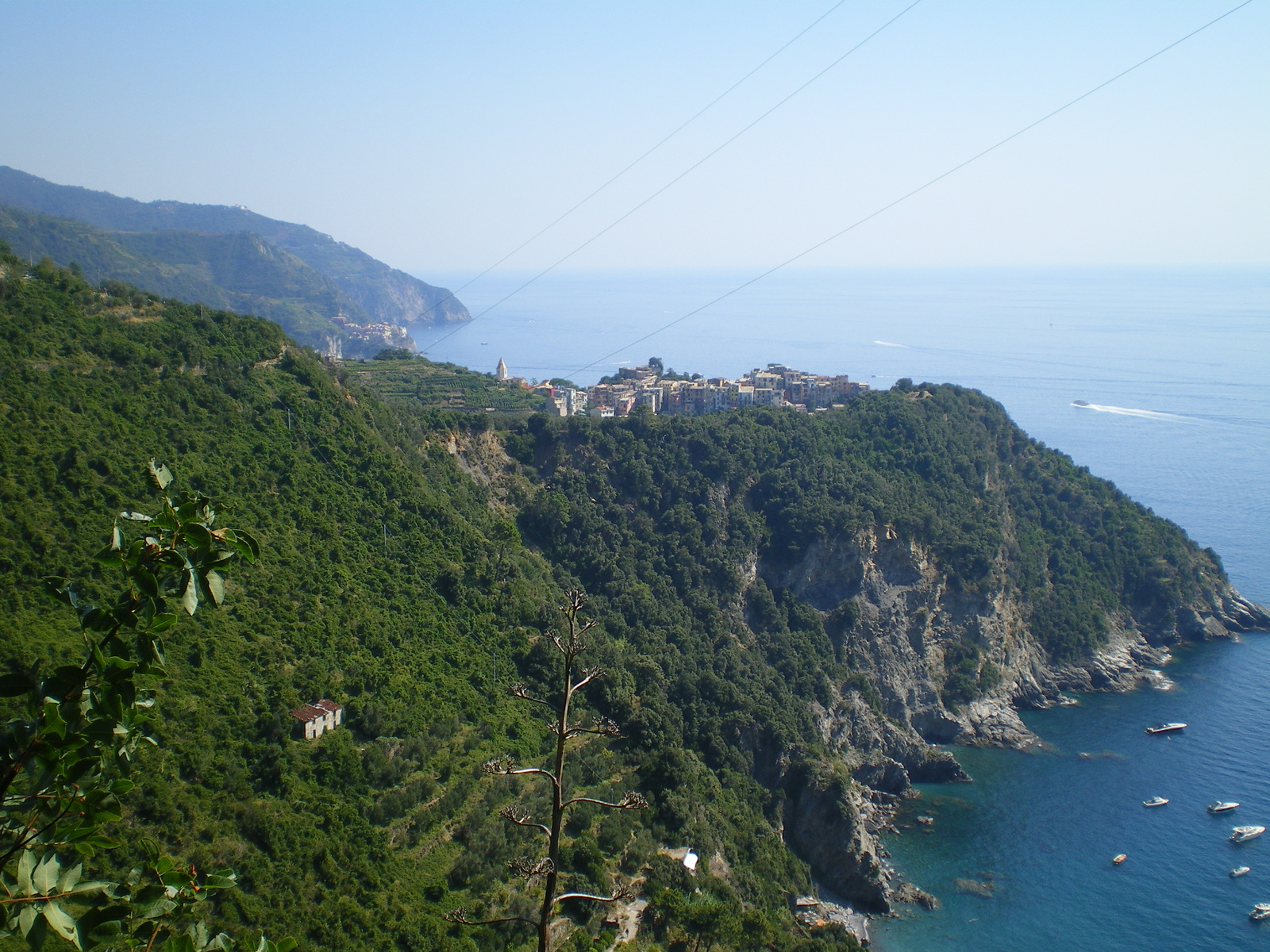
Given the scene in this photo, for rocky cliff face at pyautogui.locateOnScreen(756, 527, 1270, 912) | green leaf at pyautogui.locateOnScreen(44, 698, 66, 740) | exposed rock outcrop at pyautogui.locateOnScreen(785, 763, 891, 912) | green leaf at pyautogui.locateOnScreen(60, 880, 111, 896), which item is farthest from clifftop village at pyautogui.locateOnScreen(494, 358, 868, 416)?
green leaf at pyautogui.locateOnScreen(60, 880, 111, 896)

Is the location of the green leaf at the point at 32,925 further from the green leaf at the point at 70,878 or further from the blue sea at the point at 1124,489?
the blue sea at the point at 1124,489

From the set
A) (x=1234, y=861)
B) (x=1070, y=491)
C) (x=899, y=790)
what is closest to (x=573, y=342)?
(x=1070, y=491)

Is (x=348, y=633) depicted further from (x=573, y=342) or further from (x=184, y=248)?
(x=184, y=248)

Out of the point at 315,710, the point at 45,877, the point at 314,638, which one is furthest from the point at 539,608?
the point at 45,877

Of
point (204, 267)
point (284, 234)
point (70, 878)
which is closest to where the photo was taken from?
point (70, 878)

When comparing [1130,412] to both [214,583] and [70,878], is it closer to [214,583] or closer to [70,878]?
[214,583]

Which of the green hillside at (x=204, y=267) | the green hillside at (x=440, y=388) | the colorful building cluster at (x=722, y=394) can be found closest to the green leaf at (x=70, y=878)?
the green hillside at (x=440, y=388)
